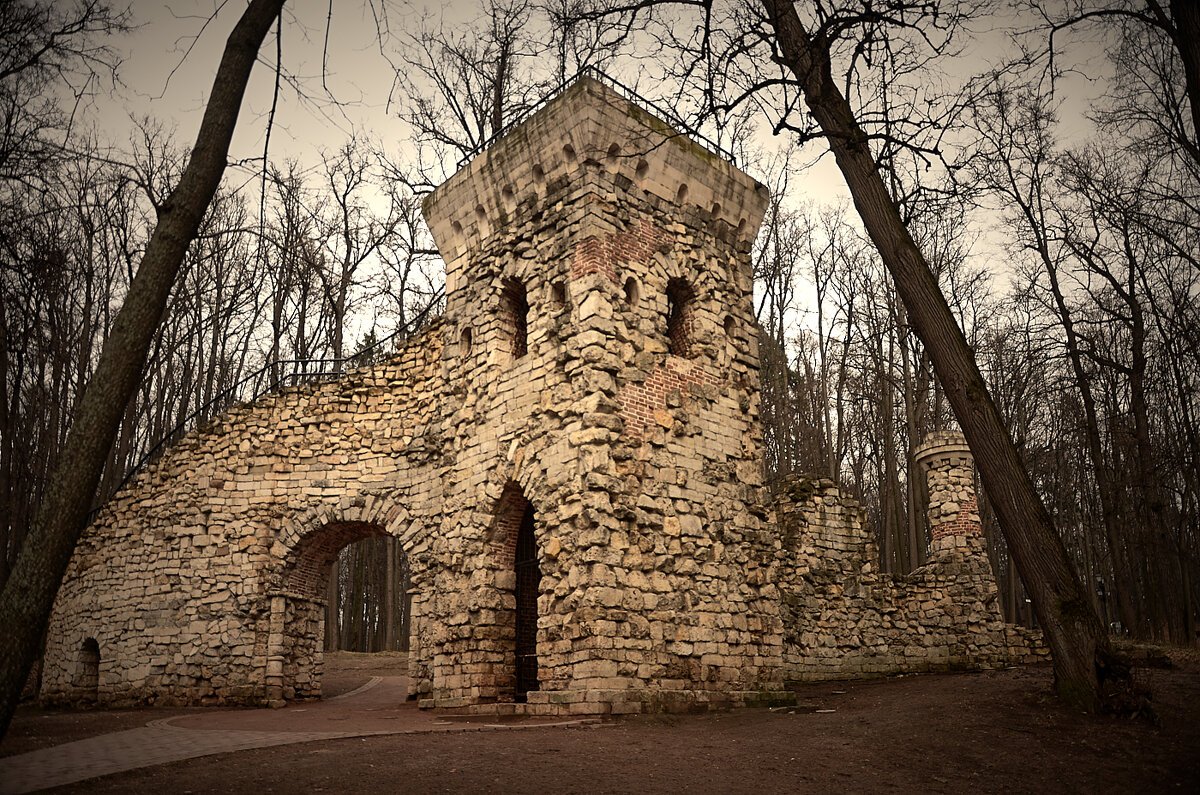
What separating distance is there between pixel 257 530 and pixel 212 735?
5610 mm

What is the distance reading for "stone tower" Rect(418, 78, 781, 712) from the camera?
30.6 feet

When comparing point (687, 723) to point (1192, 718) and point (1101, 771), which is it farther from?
point (1192, 718)

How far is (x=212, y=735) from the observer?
7.77m

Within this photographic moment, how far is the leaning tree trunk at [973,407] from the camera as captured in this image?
735cm

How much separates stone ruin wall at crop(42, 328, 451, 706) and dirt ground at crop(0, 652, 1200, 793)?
392cm

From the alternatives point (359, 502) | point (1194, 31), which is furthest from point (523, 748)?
point (1194, 31)

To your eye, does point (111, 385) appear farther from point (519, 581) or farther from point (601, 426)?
point (519, 581)

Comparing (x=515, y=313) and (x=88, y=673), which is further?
(x=88, y=673)

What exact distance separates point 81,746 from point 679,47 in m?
8.44

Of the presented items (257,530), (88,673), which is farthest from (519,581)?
(88,673)

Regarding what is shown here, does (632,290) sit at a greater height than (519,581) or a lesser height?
greater

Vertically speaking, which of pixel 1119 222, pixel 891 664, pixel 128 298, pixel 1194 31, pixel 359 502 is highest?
pixel 1119 222

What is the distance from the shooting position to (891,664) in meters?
14.8

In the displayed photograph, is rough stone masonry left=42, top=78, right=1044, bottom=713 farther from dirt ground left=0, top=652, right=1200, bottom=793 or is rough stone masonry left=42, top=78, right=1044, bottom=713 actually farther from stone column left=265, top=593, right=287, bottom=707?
dirt ground left=0, top=652, right=1200, bottom=793
